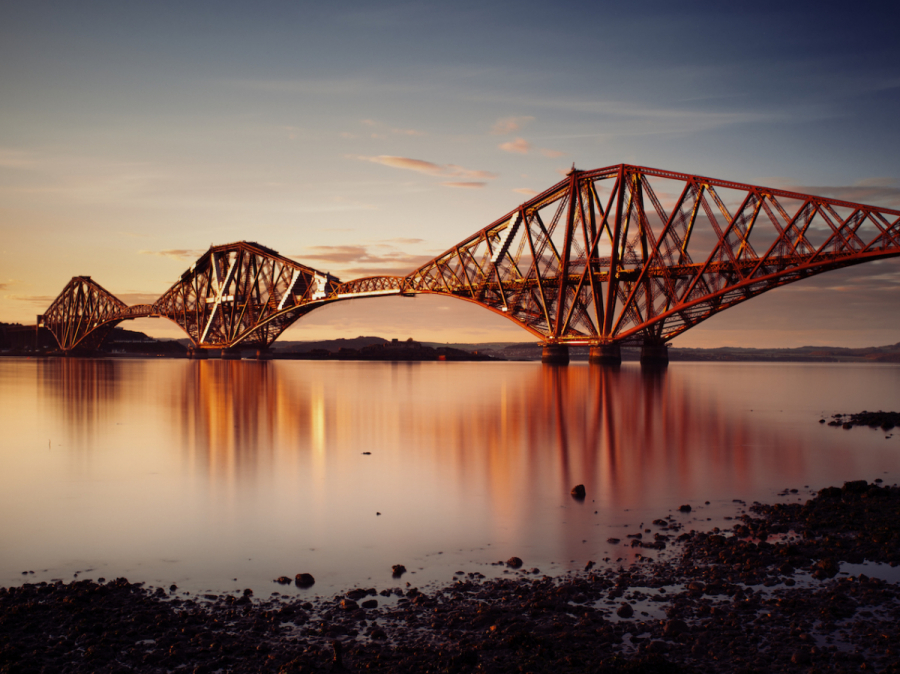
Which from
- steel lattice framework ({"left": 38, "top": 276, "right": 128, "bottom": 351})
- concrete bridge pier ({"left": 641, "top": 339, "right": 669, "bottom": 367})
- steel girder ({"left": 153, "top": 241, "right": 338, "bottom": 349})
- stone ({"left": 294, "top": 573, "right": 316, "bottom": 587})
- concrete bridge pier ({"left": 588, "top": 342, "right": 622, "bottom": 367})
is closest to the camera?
stone ({"left": 294, "top": 573, "right": 316, "bottom": 587})

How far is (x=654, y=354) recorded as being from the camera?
73.7 m

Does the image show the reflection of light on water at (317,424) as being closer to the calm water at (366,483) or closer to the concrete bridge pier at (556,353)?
the calm water at (366,483)

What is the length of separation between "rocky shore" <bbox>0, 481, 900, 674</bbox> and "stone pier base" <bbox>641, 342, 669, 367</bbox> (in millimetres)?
67625

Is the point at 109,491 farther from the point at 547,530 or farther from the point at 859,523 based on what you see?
the point at 859,523

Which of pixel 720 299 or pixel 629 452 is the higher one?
pixel 720 299

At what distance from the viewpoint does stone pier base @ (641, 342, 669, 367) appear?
239ft

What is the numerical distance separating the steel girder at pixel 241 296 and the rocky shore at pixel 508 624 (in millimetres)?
100112

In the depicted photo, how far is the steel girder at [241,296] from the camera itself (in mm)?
109625

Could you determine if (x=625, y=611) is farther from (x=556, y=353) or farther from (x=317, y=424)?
(x=556, y=353)

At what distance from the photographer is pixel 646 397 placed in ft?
108

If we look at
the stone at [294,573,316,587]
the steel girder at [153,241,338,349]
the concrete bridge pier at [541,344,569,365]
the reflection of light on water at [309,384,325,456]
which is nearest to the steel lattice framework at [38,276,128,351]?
the steel girder at [153,241,338,349]

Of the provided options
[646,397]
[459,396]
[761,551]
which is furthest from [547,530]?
[459,396]

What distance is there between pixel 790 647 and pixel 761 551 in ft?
8.40

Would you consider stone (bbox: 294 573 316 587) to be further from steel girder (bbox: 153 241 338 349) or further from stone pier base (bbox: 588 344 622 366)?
steel girder (bbox: 153 241 338 349)
